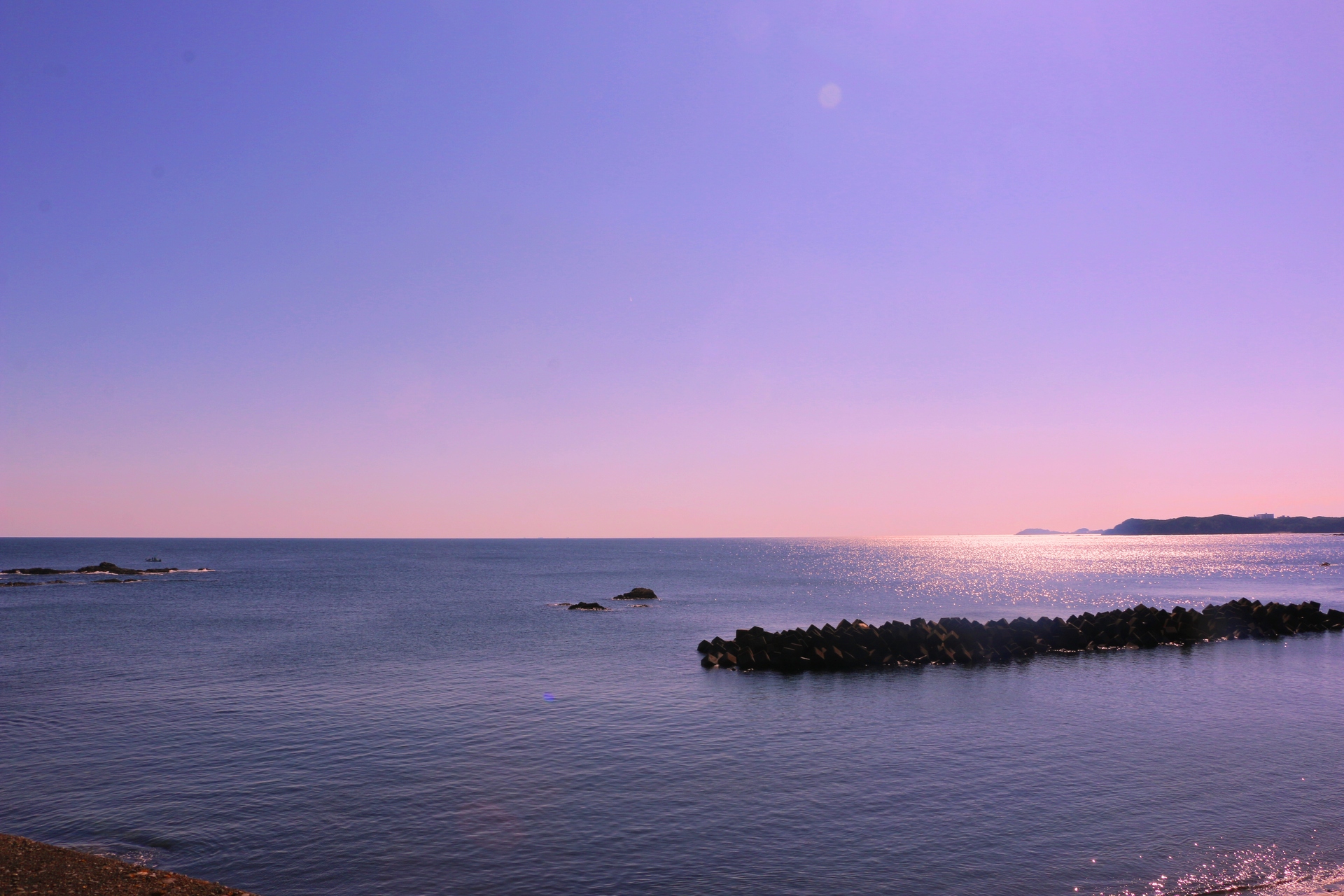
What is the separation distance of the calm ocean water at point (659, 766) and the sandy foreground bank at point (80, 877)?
1742 mm

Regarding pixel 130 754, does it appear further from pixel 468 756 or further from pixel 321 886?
pixel 321 886

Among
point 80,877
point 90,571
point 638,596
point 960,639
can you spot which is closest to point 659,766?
point 80,877

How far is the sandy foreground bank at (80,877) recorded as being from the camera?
13.0 m

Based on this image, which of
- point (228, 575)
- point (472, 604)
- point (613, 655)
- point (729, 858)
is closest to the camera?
point (729, 858)

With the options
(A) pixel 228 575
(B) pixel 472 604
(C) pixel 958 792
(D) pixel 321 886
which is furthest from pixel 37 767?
(A) pixel 228 575

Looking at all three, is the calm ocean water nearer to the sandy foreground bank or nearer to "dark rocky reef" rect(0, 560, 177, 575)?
the sandy foreground bank

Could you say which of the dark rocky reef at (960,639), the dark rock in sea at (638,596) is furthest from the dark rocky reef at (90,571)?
the dark rocky reef at (960,639)

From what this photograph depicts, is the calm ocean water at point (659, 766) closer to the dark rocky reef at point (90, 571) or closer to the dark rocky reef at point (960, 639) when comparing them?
the dark rocky reef at point (960, 639)

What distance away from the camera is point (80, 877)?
13.7m

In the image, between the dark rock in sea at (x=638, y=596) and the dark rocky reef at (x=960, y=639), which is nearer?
the dark rocky reef at (x=960, y=639)

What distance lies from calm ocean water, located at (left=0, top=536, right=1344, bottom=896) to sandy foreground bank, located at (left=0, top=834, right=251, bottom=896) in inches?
68.6

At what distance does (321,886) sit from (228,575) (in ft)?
439

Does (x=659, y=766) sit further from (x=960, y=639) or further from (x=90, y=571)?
(x=90, y=571)

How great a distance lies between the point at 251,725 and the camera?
2795cm
